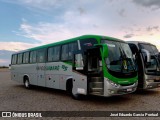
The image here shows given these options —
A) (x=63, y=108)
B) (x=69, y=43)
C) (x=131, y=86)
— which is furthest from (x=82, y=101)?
(x=69, y=43)

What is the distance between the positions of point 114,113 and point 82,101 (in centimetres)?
271

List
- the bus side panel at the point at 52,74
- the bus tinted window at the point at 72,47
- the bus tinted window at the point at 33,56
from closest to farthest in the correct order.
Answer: the bus tinted window at the point at 72,47 < the bus side panel at the point at 52,74 < the bus tinted window at the point at 33,56

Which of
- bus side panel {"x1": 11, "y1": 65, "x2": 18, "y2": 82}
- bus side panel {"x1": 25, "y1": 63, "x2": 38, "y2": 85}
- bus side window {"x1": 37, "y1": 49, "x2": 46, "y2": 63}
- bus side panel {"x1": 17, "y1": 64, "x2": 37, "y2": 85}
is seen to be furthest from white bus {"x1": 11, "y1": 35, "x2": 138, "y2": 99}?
bus side panel {"x1": 11, "y1": 65, "x2": 18, "y2": 82}

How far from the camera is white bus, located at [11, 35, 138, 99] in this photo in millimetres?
9000

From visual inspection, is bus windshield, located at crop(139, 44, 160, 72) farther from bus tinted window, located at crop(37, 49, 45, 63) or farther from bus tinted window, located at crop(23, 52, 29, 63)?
bus tinted window, located at crop(23, 52, 29, 63)

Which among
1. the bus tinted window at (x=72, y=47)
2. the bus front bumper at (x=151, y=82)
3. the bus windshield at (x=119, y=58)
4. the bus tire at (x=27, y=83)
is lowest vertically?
the bus tire at (x=27, y=83)

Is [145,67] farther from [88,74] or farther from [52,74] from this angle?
[52,74]

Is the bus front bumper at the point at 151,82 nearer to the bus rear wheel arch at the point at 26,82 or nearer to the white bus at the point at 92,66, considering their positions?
the white bus at the point at 92,66

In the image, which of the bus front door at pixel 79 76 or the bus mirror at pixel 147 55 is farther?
the bus mirror at pixel 147 55

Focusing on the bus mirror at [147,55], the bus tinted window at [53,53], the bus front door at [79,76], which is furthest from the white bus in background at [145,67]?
the bus tinted window at [53,53]

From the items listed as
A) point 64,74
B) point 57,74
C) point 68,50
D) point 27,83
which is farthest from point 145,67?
point 27,83

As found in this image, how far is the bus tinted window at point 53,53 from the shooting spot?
12443 mm

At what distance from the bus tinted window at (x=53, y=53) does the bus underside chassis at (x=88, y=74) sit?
2.25 meters

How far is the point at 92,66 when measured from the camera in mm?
9867
